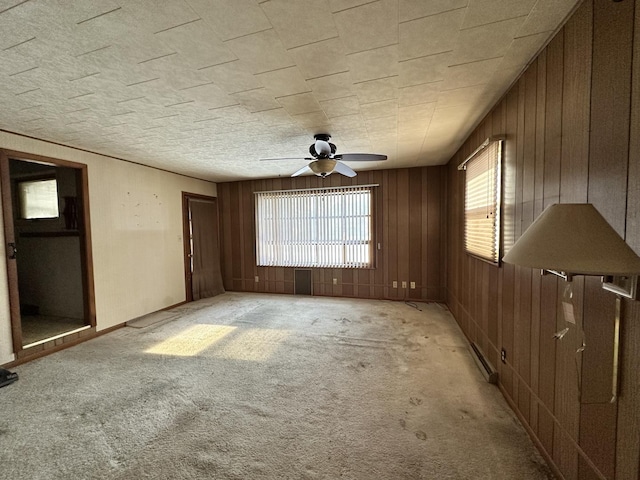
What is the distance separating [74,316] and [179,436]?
3.64 metres

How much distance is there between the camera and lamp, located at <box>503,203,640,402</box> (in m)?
0.84

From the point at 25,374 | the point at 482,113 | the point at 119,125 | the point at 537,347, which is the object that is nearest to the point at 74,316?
the point at 25,374

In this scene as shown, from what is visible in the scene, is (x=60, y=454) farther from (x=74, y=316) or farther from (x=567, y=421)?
(x=74, y=316)

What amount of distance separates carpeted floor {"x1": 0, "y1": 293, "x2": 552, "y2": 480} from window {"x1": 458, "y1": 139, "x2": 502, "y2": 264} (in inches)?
46.4

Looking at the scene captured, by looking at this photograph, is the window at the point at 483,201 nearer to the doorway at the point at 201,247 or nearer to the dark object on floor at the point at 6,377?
the dark object on floor at the point at 6,377

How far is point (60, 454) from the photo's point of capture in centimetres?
164

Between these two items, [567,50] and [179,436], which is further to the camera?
[179,436]

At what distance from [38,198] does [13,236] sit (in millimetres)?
1791

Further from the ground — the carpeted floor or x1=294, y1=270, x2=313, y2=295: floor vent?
x1=294, y1=270, x2=313, y2=295: floor vent

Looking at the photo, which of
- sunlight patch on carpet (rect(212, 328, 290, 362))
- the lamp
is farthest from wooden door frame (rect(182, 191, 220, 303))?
the lamp

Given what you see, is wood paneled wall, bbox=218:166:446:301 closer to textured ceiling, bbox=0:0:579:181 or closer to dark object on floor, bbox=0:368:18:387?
textured ceiling, bbox=0:0:579:181

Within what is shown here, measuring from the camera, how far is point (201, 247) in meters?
5.52

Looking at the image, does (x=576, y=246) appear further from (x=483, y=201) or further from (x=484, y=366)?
(x=484, y=366)

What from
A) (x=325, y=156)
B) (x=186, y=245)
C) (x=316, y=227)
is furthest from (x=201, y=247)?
(x=325, y=156)
